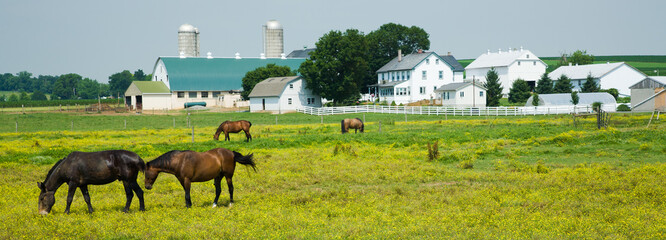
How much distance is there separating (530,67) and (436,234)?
328 ft

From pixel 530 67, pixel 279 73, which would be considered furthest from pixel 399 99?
pixel 530 67

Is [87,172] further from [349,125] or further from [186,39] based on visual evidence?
[186,39]

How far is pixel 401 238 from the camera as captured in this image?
11.5 meters

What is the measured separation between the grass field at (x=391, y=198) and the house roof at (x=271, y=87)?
5036cm

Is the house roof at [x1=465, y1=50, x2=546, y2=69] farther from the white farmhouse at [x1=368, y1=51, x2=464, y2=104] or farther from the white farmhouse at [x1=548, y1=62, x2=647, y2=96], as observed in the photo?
the white farmhouse at [x1=368, y1=51, x2=464, y2=104]

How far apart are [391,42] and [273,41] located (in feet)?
115

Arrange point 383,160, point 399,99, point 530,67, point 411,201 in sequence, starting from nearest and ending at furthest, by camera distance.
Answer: point 411,201
point 383,160
point 399,99
point 530,67

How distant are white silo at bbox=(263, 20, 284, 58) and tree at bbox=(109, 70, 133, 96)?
73.1 metres

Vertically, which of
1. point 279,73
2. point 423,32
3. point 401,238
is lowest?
point 401,238

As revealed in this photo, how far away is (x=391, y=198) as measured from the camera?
15.4 m

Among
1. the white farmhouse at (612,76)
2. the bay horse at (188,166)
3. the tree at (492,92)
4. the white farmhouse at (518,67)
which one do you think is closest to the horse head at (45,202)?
the bay horse at (188,166)

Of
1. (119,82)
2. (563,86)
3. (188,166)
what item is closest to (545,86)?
(563,86)

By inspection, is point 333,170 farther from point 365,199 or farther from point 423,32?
point 423,32

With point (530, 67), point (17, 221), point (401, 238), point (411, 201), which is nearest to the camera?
point (401, 238)
